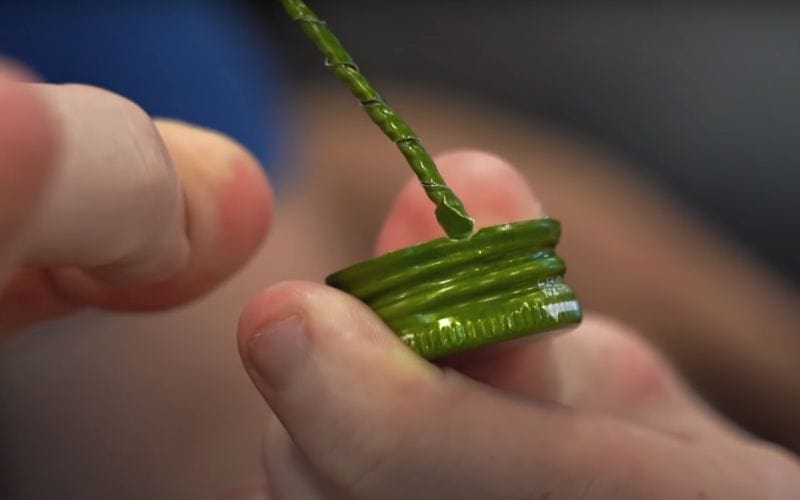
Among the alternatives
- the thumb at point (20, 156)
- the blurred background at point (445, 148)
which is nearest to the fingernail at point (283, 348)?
the thumb at point (20, 156)

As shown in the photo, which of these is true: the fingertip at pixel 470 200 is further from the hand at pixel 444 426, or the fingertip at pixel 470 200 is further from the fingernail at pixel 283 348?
the fingernail at pixel 283 348

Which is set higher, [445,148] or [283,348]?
[445,148]

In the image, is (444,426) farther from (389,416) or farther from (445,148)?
(445,148)

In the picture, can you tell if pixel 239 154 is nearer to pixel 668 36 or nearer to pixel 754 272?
pixel 754 272

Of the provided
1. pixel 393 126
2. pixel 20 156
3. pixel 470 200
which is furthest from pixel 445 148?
pixel 20 156

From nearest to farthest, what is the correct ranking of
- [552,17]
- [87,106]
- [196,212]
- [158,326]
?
[87,106] < [196,212] < [158,326] < [552,17]

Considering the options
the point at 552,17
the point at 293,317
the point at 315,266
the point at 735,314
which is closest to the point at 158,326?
the point at 315,266
